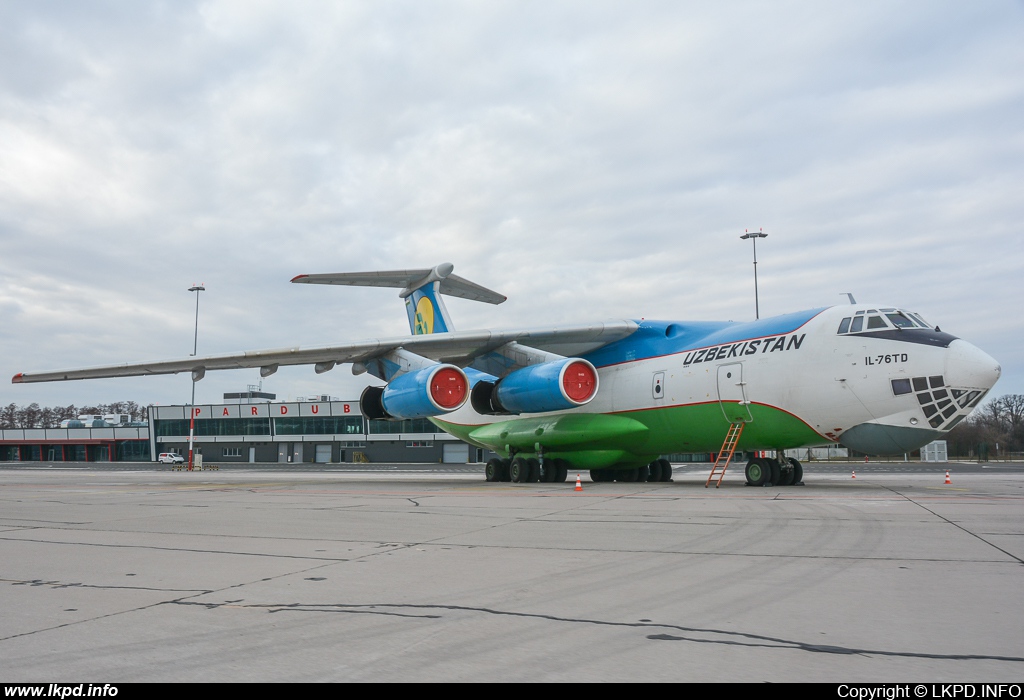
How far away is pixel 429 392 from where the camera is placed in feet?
53.4

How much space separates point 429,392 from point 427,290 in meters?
5.77

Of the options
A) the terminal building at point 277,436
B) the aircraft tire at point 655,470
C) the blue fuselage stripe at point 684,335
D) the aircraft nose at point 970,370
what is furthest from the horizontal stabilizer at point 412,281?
the terminal building at point 277,436

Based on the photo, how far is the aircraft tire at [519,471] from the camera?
19016mm

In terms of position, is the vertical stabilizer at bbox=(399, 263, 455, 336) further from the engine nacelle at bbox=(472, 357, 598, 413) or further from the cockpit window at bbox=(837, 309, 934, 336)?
the cockpit window at bbox=(837, 309, 934, 336)

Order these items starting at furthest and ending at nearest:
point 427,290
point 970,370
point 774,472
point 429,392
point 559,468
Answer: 1. point 427,290
2. point 559,468
3. point 429,392
4. point 774,472
5. point 970,370

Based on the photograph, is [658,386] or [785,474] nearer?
[785,474]

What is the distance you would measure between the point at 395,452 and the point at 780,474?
147ft

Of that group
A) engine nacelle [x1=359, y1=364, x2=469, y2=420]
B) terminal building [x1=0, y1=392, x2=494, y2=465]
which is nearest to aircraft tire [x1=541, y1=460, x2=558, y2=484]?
engine nacelle [x1=359, y1=364, x2=469, y2=420]

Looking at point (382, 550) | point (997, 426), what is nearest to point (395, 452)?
point (382, 550)

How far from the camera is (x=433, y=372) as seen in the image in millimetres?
16453

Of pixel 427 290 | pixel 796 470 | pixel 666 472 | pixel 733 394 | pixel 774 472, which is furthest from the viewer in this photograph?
pixel 427 290

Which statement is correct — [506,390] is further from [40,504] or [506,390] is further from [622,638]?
[622,638]

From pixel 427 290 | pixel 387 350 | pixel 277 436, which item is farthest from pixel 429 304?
pixel 277 436

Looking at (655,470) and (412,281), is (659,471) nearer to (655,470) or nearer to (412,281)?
(655,470)
